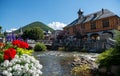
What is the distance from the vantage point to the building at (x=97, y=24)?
48112mm

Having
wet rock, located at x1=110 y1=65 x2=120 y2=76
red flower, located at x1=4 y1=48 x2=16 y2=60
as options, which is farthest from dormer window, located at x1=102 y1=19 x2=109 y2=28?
red flower, located at x1=4 y1=48 x2=16 y2=60

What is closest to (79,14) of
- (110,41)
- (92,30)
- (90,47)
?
(92,30)

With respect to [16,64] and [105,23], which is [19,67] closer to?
[16,64]

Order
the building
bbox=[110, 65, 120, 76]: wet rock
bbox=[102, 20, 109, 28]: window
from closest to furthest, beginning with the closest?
1. bbox=[110, 65, 120, 76]: wet rock
2. the building
3. bbox=[102, 20, 109, 28]: window

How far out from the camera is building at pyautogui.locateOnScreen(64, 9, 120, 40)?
158ft

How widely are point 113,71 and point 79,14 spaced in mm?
51439

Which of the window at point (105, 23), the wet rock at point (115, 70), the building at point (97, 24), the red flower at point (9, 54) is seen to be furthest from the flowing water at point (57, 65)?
the window at point (105, 23)

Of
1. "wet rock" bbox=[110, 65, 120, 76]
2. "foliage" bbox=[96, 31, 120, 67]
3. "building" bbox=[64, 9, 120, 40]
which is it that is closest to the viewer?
"wet rock" bbox=[110, 65, 120, 76]

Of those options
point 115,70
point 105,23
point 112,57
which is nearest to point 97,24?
point 105,23

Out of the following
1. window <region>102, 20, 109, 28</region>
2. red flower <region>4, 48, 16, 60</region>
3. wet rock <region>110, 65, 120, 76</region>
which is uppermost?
window <region>102, 20, 109, 28</region>

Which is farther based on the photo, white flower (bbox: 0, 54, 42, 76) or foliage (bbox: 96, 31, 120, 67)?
foliage (bbox: 96, 31, 120, 67)

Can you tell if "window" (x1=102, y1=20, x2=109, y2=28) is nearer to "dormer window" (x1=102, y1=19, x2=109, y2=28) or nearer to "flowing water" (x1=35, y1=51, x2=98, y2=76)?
"dormer window" (x1=102, y1=19, x2=109, y2=28)

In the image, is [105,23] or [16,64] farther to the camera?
[105,23]

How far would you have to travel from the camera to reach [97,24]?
5262 centimetres
